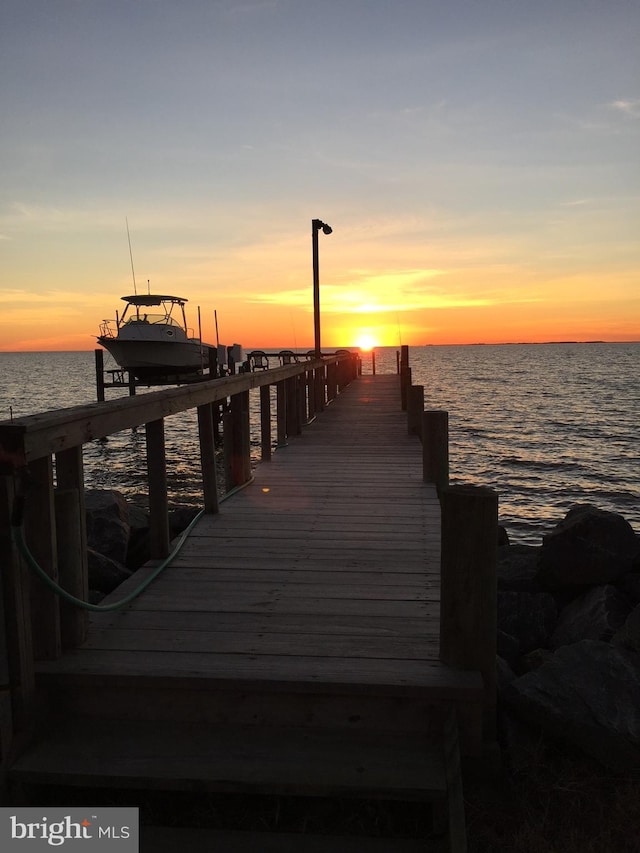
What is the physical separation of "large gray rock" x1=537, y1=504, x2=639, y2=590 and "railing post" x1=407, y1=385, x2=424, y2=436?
433cm

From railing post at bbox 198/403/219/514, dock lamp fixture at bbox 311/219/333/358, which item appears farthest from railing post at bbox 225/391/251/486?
dock lamp fixture at bbox 311/219/333/358

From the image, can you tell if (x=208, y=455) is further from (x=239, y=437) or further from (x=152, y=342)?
(x=152, y=342)

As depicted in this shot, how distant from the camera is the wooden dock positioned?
290cm

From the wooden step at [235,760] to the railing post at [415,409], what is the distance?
8.94 meters

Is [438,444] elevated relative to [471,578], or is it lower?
elevated

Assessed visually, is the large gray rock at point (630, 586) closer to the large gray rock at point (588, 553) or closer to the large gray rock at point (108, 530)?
the large gray rock at point (588, 553)

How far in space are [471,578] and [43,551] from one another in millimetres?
2053

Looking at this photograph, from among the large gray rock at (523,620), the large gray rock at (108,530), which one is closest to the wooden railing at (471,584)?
the large gray rock at (523,620)

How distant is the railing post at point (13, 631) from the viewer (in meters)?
2.98

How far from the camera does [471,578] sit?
3246 millimetres

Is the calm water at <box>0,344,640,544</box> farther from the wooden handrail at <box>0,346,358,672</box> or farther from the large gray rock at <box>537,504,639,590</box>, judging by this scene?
the wooden handrail at <box>0,346,358,672</box>

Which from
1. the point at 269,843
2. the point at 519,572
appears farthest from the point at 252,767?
the point at 519,572

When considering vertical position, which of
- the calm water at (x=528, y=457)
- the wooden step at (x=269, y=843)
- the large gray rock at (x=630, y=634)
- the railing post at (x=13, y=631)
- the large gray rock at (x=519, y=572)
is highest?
the railing post at (x=13, y=631)

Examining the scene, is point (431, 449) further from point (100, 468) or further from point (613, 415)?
point (613, 415)
